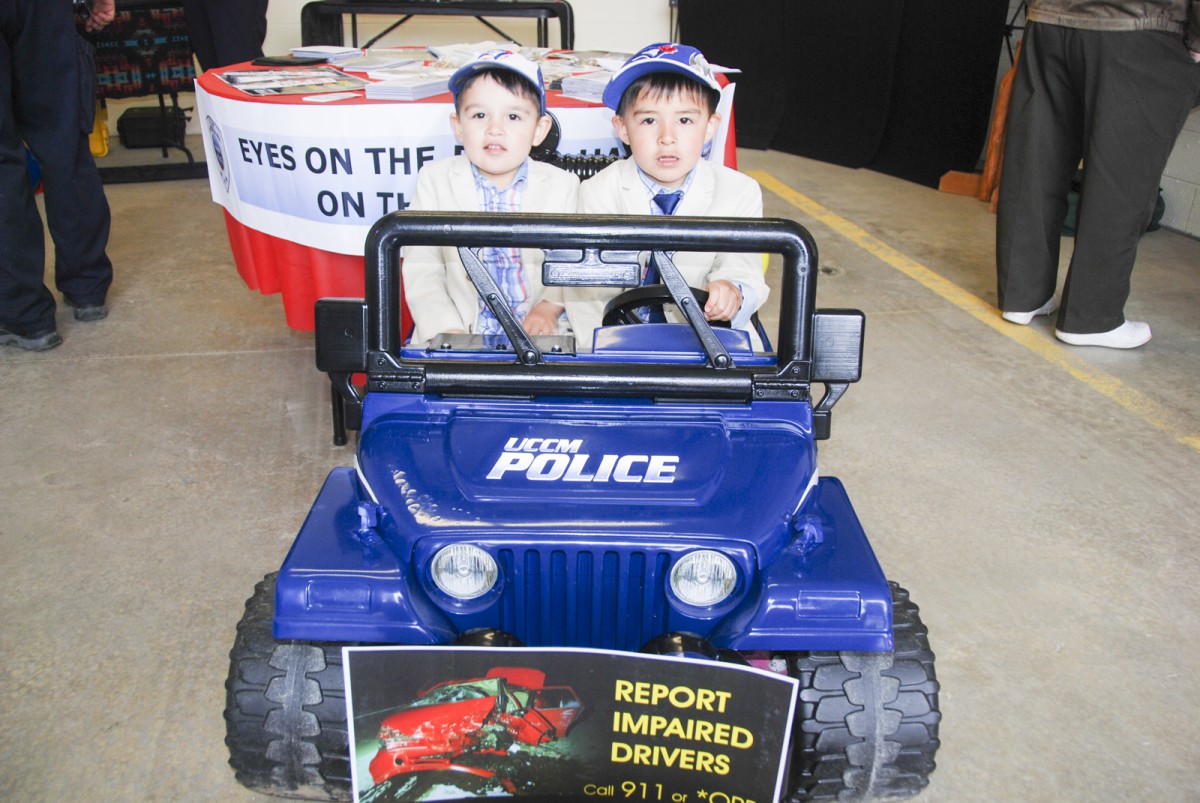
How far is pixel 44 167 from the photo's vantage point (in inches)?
143

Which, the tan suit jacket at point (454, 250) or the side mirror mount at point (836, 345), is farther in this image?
the tan suit jacket at point (454, 250)

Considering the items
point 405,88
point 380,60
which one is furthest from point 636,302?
point 380,60

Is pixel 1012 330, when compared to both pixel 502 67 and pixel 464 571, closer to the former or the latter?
pixel 502 67

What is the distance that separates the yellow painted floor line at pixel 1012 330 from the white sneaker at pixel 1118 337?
0.20 feet

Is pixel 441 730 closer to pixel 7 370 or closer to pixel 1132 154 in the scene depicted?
pixel 7 370

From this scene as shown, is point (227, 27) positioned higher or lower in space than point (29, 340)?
higher

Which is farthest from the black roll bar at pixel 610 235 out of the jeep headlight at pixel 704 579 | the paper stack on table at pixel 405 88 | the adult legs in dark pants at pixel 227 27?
the adult legs in dark pants at pixel 227 27

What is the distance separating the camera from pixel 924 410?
330 cm

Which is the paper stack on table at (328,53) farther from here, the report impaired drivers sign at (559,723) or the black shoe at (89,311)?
the report impaired drivers sign at (559,723)

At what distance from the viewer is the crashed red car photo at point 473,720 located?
4.53ft

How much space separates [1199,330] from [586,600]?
3.40m

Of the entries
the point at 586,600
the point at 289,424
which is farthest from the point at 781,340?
the point at 289,424

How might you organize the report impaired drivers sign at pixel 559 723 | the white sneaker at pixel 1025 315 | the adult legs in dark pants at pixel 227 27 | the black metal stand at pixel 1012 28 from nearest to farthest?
the report impaired drivers sign at pixel 559 723 < the white sneaker at pixel 1025 315 < the adult legs in dark pants at pixel 227 27 < the black metal stand at pixel 1012 28

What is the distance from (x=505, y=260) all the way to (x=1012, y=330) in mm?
2334
